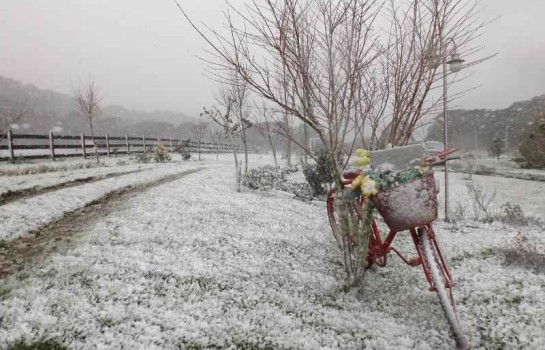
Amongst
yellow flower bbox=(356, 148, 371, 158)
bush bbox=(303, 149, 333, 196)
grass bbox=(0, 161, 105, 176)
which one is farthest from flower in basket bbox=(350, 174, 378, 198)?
grass bbox=(0, 161, 105, 176)

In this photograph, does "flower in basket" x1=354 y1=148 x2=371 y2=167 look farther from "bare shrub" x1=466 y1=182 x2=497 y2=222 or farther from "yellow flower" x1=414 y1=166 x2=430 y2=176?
"bare shrub" x1=466 y1=182 x2=497 y2=222

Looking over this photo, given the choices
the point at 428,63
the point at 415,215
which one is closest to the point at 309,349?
the point at 415,215

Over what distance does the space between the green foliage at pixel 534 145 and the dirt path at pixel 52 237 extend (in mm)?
28714

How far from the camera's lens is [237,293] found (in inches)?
137

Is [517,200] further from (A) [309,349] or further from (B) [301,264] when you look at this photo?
(A) [309,349]

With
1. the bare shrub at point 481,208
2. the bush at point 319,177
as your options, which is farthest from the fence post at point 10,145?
the bare shrub at point 481,208

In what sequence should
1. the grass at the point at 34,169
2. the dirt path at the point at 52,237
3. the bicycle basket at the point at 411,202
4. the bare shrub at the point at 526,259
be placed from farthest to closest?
1. the grass at the point at 34,169
2. the bare shrub at the point at 526,259
3. the dirt path at the point at 52,237
4. the bicycle basket at the point at 411,202

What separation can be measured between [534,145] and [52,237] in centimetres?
3331

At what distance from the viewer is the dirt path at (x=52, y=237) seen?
154 inches

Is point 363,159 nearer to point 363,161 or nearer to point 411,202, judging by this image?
point 363,161

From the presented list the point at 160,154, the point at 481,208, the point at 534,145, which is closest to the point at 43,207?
the point at 481,208

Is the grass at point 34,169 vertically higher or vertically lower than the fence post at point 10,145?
lower

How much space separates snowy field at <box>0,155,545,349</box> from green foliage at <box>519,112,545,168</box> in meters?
24.5

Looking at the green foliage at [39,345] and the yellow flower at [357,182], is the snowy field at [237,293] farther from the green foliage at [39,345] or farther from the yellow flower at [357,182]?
the yellow flower at [357,182]
